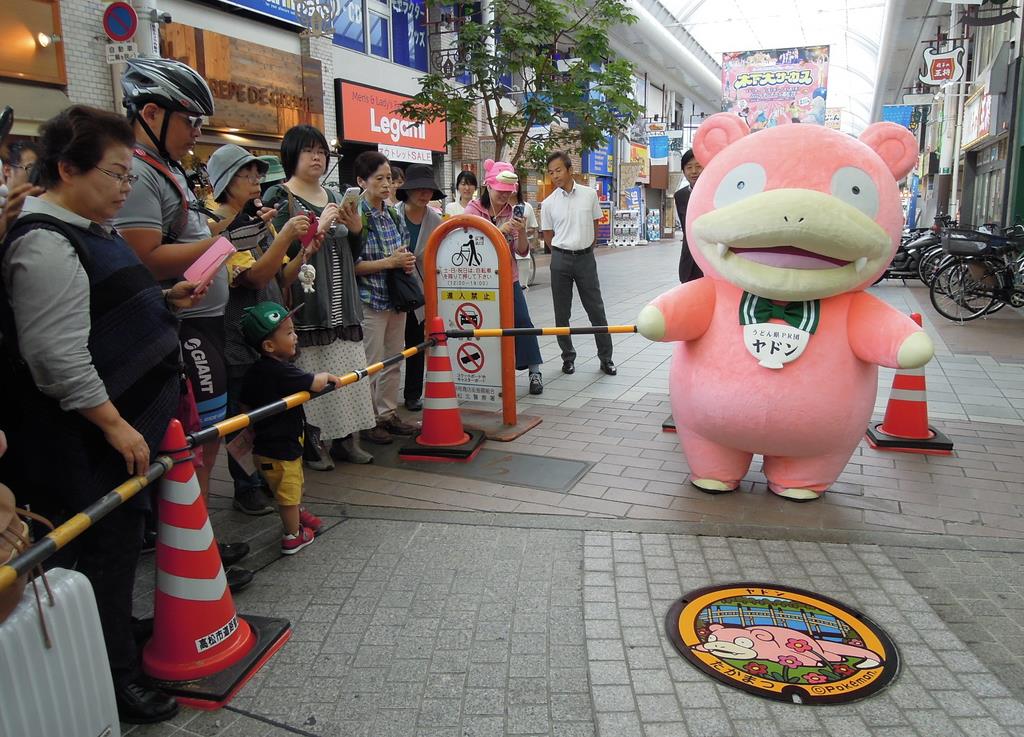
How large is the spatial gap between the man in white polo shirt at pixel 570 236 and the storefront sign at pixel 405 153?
31.8ft

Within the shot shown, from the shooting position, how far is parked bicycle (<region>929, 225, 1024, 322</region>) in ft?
33.0

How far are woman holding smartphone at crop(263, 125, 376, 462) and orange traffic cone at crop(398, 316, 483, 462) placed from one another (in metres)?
0.45

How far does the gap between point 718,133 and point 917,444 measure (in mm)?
2570

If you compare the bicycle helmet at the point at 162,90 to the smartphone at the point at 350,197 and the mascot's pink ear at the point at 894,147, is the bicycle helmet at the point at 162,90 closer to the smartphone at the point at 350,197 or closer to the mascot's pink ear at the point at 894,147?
the smartphone at the point at 350,197

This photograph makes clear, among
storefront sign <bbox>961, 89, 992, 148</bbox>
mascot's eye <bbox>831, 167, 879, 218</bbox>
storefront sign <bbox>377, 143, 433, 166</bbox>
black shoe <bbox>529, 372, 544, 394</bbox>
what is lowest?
black shoe <bbox>529, 372, 544, 394</bbox>

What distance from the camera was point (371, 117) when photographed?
1579 cm

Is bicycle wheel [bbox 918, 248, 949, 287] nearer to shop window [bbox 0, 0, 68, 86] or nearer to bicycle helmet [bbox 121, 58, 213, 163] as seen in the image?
bicycle helmet [bbox 121, 58, 213, 163]

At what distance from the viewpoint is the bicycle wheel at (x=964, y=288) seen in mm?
10133

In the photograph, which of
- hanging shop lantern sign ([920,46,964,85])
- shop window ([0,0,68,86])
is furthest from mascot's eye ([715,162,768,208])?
hanging shop lantern sign ([920,46,964,85])

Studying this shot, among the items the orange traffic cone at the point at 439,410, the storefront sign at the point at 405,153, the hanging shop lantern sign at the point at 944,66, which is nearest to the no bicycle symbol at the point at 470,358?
the orange traffic cone at the point at 439,410

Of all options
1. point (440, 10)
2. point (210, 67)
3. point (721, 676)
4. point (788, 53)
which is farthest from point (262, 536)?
point (788, 53)

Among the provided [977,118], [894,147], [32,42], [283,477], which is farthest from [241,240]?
[977,118]

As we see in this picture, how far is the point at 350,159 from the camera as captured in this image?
16.2 metres

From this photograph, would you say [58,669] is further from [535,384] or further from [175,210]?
[535,384]
